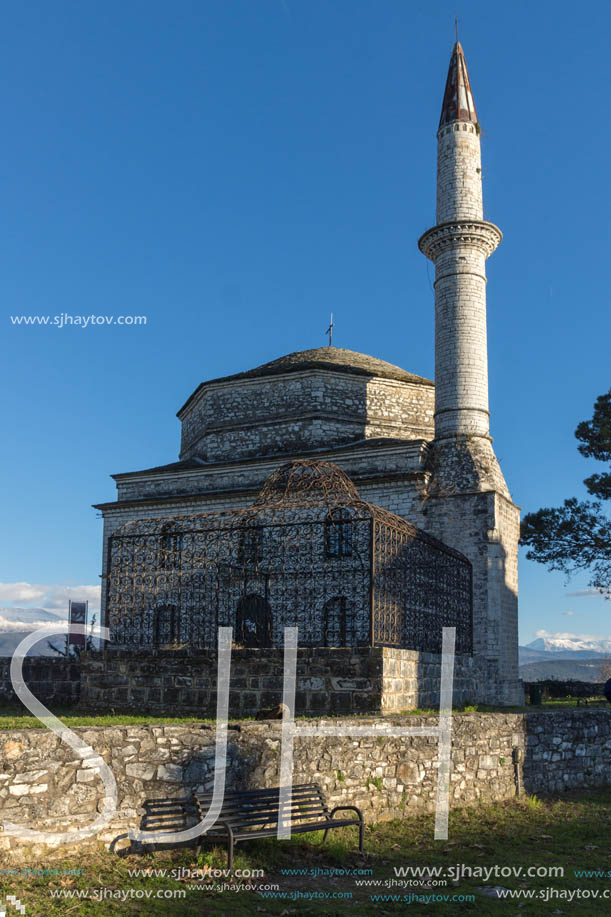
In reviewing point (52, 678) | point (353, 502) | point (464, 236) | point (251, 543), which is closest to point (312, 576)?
point (353, 502)

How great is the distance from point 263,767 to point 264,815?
2.08 feet

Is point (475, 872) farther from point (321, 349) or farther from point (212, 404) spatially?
point (321, 349)

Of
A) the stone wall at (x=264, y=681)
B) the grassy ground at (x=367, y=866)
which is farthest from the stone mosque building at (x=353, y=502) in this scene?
the grassy ground at (x=367, y=866)

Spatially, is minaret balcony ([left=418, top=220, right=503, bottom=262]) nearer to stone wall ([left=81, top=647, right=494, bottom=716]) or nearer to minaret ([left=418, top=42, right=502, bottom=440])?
minaret ([left=418, top=42, right=502, bottom=440])

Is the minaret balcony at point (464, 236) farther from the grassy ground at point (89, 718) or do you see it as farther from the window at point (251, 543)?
the grassy ground at point (89, 718)

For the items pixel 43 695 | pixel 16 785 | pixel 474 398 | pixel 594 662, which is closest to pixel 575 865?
pixel 16 785

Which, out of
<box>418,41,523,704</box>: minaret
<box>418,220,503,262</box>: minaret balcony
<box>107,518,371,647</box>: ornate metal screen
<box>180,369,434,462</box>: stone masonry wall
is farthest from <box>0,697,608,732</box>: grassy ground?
<box>418,220,503,262</box>: minaret balcony

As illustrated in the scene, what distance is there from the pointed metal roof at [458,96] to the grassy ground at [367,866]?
1878cm

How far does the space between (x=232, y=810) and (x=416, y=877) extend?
1684mm

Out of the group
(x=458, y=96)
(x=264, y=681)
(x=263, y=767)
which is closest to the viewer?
(x=263, y=767)

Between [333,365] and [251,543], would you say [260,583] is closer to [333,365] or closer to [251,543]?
[251,543]

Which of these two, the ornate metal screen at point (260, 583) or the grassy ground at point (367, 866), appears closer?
the grassy ground at point (367, 866)

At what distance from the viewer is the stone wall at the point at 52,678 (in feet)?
42.5

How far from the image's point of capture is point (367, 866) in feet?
23.0
